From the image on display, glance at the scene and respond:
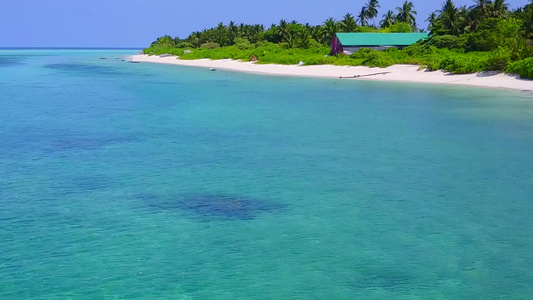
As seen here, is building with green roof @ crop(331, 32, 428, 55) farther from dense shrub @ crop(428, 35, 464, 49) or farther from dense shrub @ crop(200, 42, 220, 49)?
dense shrub @ crop(200, 42, 220, 49)

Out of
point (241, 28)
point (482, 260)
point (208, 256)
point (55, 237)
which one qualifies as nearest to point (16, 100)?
point (55, 237)

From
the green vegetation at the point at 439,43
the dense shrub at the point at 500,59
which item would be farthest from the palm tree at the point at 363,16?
the dense shrub at the point at 500,59

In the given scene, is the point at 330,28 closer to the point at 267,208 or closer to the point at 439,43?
the point at 439,43

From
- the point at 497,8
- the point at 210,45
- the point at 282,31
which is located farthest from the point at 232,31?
the point at 497,8

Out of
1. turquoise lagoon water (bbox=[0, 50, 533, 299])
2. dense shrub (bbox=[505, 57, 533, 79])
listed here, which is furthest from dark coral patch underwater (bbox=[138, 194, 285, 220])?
dense shrub (bbox=[505, 57, 533, 79])

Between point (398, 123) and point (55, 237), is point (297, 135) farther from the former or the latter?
point (55, 237)

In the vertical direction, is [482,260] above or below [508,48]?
below

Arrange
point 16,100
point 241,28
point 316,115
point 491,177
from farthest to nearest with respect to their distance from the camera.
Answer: point 241,28 < point 16,100 < point 316,115 < point 491,177
